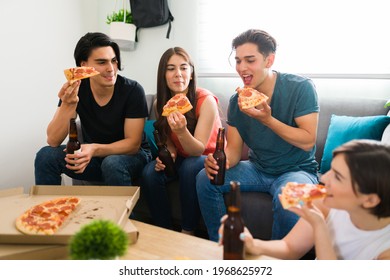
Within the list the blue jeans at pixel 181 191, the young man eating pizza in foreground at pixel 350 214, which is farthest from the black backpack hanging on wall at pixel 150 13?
the young man eating pizza in foreground at pixel 350 214

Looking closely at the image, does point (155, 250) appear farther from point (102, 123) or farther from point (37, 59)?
point (37, 59)

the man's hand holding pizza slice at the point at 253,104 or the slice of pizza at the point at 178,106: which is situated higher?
the man's hand holding pizza slice at the point at 253,104

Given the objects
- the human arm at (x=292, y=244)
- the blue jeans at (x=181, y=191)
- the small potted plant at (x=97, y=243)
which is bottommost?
the blue jeans at (x=181, y=191)

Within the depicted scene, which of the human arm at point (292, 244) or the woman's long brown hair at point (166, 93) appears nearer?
the human arm at point (292, 244)

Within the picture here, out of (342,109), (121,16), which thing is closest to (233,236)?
(342,109)

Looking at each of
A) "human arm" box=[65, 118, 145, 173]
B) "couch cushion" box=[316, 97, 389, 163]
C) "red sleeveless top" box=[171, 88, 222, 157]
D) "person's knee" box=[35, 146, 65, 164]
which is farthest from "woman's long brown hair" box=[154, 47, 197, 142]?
"couch cushion" box=[316, 97, 389, 163]

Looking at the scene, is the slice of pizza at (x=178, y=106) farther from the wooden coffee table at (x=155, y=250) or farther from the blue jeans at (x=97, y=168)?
the wooden coffee table at (x=155, y=250)

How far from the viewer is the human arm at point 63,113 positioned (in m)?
2.20

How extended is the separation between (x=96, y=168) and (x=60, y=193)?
0.81 metres

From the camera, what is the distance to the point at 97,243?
33.8 inches

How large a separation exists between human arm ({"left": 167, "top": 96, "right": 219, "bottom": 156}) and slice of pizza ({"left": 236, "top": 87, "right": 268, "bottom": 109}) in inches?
16.2

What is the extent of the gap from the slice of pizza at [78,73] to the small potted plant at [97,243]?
151 centimetres
